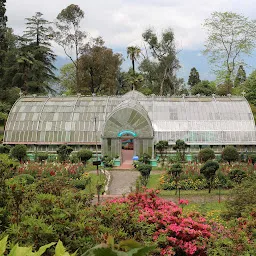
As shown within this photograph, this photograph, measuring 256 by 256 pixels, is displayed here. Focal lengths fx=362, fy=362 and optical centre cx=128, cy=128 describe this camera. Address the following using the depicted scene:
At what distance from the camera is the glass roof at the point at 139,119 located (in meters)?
28.1

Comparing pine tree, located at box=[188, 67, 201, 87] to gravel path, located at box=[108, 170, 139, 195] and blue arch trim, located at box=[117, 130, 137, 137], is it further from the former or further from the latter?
gravel path, located at box=[108, 170, 139, 195]

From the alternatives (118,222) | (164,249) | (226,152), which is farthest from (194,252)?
(226,152)

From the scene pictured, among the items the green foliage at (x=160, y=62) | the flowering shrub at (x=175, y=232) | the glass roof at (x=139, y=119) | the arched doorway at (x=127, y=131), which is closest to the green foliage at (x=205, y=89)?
the green foliage at (x=160, y=62)

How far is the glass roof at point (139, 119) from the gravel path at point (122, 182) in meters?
4.54

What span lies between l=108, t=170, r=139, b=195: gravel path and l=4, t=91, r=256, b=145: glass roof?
4541mm

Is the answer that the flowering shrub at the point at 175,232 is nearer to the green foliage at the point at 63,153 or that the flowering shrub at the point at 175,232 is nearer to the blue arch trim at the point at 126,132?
the green foliage at the point at 63,153

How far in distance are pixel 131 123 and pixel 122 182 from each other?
24.0 ft

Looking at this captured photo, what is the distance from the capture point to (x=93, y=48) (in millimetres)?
47219

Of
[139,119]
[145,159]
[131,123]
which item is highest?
[139,119]

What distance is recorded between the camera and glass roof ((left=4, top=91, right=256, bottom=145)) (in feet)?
92.3

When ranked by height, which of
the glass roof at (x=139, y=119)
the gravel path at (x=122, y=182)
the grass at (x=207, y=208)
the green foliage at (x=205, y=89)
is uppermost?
the green foliage at (x=205, y=89)

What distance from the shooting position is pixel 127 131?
2694cm

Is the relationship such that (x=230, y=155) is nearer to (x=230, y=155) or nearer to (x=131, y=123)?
(x=230, y=155)

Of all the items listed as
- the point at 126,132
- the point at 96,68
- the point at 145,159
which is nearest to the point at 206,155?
the point at 145,159
